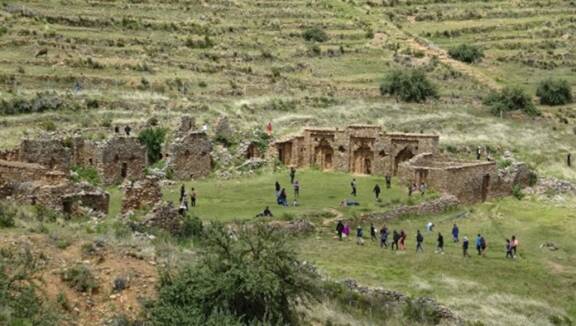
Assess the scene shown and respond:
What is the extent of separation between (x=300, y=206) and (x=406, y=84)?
34.0m

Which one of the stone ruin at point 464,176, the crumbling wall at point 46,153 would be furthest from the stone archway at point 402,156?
the crumbling wall at point 46,153

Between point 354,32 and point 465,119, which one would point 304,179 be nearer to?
point 465,119

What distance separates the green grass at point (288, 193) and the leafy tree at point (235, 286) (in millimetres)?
15763

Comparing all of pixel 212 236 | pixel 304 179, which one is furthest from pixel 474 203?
pixel 212 236

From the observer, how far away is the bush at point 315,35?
93312 mm

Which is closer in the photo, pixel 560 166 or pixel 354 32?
pixel 560 166

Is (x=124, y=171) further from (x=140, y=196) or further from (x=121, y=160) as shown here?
(x=140, y=196)

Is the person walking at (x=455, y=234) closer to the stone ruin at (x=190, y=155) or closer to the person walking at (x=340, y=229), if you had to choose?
the person walking at (x=340, y=229)

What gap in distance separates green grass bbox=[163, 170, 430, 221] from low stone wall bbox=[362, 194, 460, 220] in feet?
2.00

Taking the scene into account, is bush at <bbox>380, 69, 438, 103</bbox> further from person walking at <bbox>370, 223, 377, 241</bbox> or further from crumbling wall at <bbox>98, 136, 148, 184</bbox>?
person walking at <bbox>370, 223, 377, 241</bbox>

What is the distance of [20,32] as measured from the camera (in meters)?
76.1

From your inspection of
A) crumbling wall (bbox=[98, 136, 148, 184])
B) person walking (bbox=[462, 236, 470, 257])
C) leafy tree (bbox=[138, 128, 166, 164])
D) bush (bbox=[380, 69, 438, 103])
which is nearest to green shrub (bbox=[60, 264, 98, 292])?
person walking (bbox=[462, 236, 470, 257])

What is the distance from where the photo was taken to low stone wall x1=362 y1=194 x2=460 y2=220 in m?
41.1

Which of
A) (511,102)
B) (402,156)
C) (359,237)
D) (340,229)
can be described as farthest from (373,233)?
(511,102)
